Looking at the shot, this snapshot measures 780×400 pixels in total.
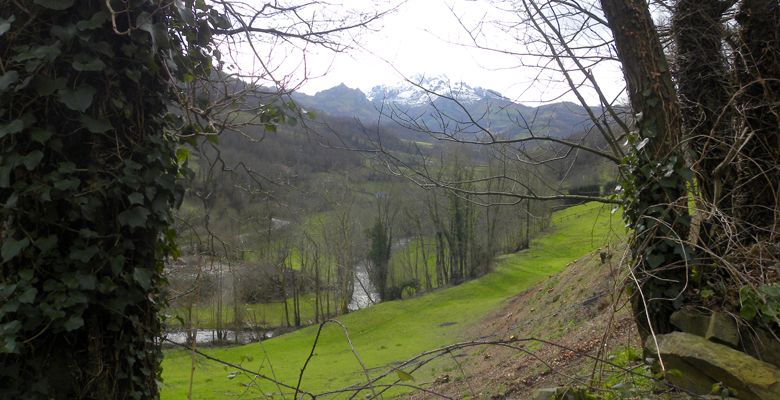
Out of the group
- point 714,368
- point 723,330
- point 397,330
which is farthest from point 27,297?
point 397,330

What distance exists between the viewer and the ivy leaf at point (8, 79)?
6.87ft

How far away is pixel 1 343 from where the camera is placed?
206cm

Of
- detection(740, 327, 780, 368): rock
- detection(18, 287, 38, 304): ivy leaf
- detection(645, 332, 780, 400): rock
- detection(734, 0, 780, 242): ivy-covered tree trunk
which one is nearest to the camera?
detection(18, 287, 38, 304): ivy leaf

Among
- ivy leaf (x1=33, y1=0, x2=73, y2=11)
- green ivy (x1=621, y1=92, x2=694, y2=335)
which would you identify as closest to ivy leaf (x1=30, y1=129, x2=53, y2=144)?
ivy leaf (x1=33, y1=0, x2=73, y2=11)

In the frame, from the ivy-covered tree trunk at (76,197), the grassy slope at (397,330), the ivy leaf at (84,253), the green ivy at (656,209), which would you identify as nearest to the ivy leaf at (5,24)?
the ivy-covered tree trunk at (76,197)

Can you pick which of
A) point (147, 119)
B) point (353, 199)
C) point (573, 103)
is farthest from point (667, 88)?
point (353, 199)

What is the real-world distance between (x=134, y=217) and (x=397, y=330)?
27179 mm

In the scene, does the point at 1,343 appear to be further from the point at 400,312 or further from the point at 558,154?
the point at 400,312

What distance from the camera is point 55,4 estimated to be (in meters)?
2.14

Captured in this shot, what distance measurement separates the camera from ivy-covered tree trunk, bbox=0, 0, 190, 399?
2.10 metres

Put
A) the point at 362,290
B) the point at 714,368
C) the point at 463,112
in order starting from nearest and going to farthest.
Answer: the point at 714,368 → the point at 463,112 → the point at 362,290

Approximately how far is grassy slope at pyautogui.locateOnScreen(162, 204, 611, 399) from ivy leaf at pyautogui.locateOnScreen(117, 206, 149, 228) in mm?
13250

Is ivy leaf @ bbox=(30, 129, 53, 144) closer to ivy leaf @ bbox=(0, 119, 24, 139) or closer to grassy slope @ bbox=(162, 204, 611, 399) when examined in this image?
ivy leaf @ bbox=(0, 119, 24, 139)

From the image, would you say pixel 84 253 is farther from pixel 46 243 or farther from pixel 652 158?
pixel 652 158
